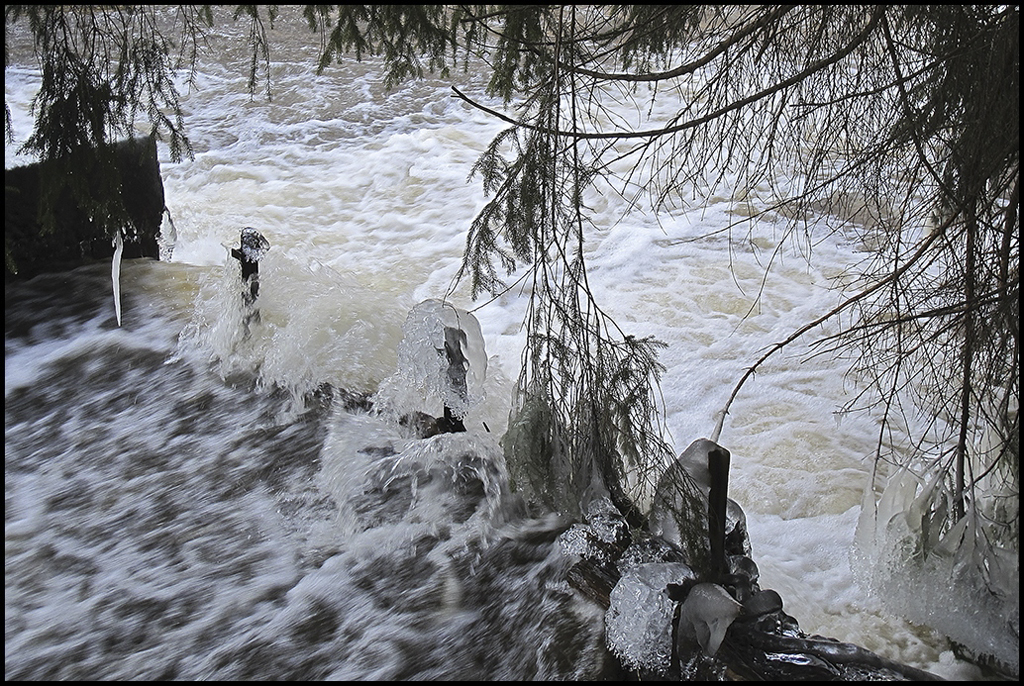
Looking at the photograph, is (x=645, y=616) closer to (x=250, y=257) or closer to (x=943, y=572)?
(x=943, y=572)

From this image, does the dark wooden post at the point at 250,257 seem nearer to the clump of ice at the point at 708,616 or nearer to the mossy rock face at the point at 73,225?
the mossy rock face at the point at 73,225

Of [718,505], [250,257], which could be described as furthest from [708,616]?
[250,257]

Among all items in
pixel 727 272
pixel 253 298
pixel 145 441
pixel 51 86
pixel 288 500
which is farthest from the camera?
pixel 727 272

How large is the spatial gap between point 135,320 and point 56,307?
0.60 m

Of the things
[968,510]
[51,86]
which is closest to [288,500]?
[51,86]

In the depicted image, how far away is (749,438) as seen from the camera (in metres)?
4.92

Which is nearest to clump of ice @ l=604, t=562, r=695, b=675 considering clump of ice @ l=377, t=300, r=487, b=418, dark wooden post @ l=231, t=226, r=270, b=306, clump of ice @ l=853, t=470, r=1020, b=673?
clump of ice @ l=853, t=470, r=1020, b=673

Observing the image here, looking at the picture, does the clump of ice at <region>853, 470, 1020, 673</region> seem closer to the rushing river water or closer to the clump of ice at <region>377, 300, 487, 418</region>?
the rushing river water

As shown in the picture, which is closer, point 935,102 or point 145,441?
point 935,102

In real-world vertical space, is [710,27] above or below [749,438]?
above

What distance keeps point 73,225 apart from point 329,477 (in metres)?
3.19

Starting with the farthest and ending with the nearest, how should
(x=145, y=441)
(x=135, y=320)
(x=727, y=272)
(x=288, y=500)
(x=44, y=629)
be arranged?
1. (x=727, y=272)
2. (x=135, y=320)
3. (x=145, y=441)
4. (x=288, y=500)
5. (x=44, y=629)

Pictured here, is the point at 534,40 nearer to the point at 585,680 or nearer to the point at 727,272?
the point at 585,680

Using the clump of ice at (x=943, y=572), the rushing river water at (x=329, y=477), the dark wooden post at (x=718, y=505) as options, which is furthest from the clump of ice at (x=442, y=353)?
the clump of ice at (x=943, y=572)
